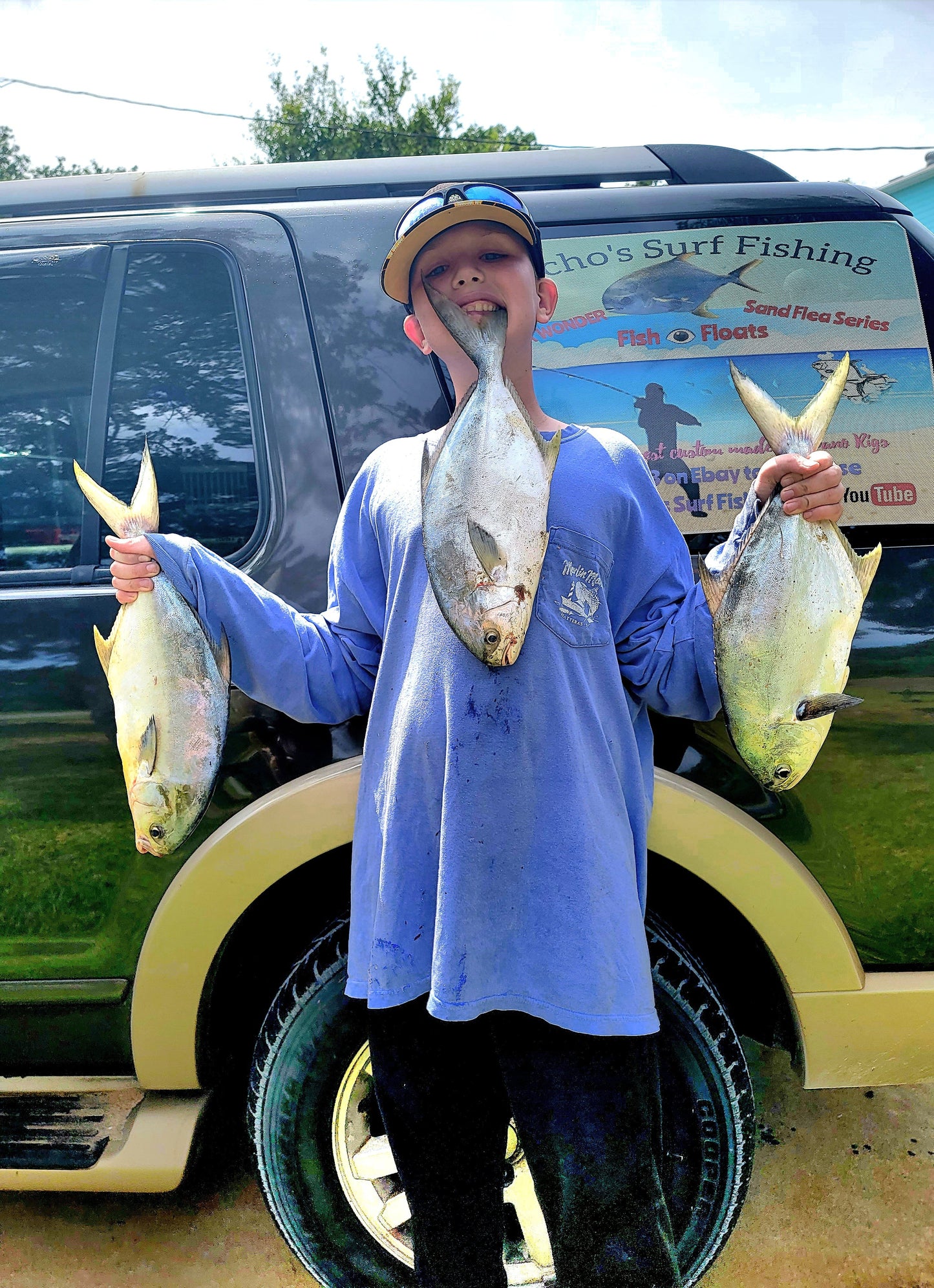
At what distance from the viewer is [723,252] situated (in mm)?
1880

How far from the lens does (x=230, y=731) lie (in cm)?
177

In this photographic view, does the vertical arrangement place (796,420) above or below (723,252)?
below

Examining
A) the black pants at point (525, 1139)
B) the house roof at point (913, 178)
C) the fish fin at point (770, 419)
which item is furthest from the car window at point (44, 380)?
the house roof at point (913, 178)

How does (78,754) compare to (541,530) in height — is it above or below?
below

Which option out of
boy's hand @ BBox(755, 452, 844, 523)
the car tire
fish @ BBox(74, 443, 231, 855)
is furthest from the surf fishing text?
the car tire

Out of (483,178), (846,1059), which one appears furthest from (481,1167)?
(483,178)

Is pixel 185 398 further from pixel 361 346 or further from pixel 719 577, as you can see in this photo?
pixel 719 577

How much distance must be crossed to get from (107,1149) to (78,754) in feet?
2.77

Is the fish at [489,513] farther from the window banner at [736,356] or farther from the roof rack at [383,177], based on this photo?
the roof rack at [383,177]

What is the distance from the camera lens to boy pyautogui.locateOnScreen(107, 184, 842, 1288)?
140 cm

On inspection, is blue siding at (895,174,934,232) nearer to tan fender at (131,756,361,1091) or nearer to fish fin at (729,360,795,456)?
fish fin at (729,360,795,456)

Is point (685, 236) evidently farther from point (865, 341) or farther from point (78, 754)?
point (78, 754)

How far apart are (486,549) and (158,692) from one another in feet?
1.90

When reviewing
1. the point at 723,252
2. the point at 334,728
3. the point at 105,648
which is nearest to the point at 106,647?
the point at 105,648
